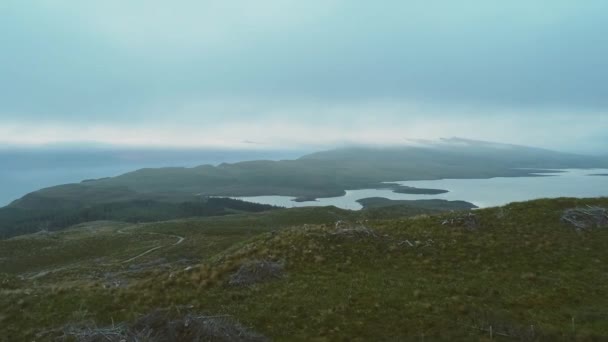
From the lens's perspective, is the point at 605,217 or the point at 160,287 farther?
the point at 605,217

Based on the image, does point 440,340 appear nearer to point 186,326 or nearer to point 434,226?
point 186,326

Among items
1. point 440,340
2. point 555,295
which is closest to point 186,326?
point 440,340

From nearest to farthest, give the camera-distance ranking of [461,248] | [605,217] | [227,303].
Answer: [227,303] < [461,248] < [605,217]

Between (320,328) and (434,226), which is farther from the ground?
(434,226)

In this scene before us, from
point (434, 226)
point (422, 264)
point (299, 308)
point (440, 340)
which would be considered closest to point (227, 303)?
point (299, 308)

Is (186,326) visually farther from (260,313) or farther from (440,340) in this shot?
(440,340)

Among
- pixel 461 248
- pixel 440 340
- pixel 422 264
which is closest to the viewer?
pixel 440 340
